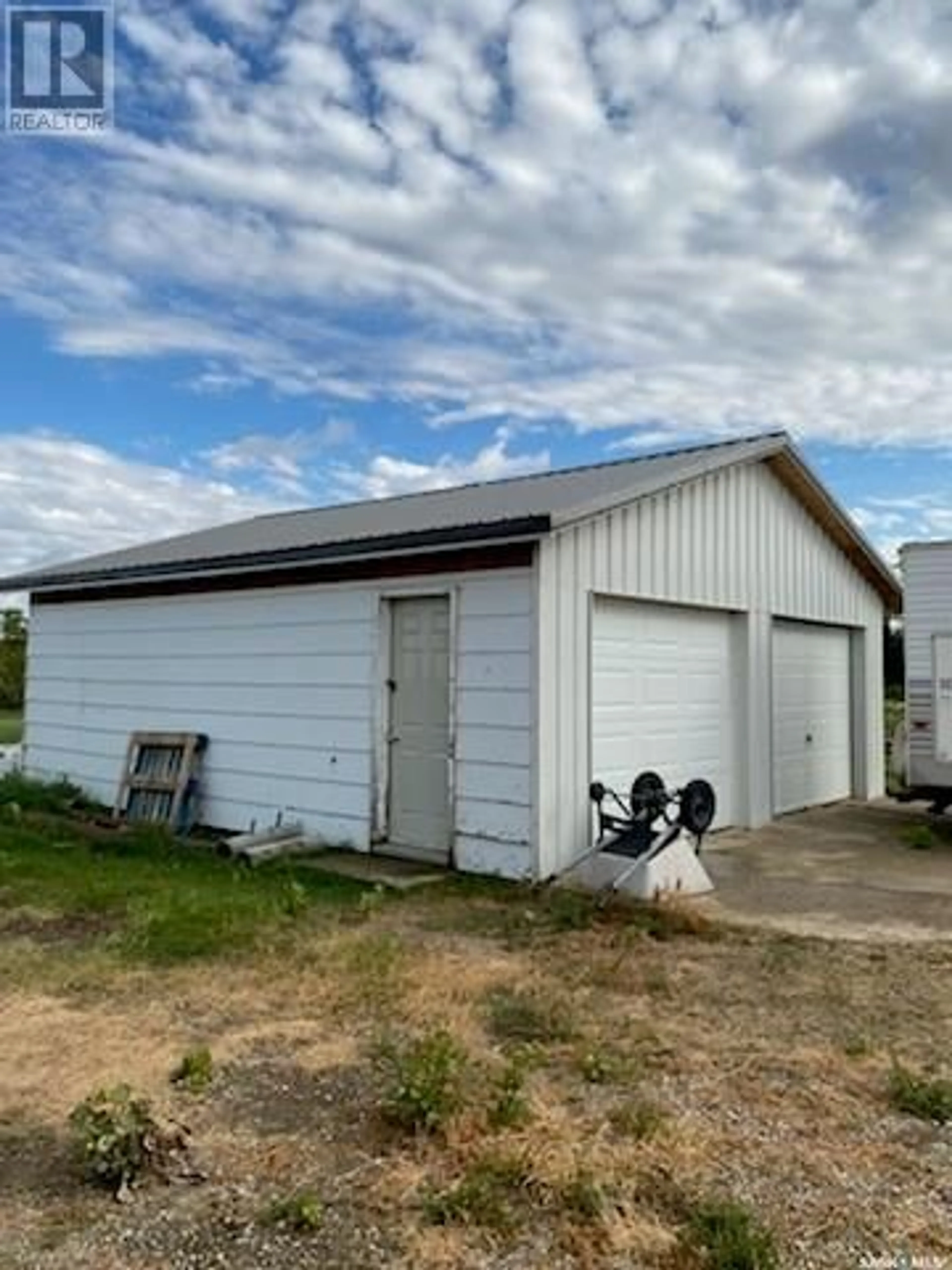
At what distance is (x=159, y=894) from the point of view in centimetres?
705

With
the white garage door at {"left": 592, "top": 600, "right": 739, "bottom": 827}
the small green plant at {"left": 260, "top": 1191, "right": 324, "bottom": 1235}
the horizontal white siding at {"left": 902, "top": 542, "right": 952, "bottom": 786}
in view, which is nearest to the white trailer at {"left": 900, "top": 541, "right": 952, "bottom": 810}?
the horizontal white siding at {"left": 902, "top": 542, "right": 952, "bottom": 786}

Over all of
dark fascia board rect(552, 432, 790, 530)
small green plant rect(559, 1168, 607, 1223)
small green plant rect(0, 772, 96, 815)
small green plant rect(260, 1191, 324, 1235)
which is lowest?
small green plant rect(260, 1191, 324, 1235)

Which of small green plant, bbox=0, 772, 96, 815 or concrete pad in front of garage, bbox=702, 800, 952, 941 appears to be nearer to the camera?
concrete pad in front of garage, bbox=702, 800, 952, 941

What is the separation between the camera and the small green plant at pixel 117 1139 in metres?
3.08

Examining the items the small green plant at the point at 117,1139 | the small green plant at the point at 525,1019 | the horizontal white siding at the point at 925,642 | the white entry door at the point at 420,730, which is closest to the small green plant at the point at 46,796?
the white entry door at the point at 420,730

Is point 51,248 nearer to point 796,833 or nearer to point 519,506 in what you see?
point 519,506

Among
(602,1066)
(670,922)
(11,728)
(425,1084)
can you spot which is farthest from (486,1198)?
(11,728)

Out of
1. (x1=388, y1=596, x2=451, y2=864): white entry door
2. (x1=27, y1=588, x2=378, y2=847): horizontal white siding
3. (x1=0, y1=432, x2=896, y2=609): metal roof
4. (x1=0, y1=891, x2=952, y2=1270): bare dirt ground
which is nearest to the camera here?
(x1=0, y1=891, x2=952, y2=1270): bare dirt ground

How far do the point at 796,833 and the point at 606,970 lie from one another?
5340mm

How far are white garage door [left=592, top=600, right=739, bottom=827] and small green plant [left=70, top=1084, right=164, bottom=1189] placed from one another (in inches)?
207

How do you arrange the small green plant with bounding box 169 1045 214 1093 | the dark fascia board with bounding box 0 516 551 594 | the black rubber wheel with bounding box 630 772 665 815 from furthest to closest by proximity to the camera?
the black rubber wheel with bounding box 630 772 665 815, the dark fascia board with bounding box 0 516 551 594, the small green plant with bounding box 169 1045 214 1093

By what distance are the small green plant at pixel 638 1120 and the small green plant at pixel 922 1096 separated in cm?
90

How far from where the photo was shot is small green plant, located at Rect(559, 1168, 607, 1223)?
2.88m

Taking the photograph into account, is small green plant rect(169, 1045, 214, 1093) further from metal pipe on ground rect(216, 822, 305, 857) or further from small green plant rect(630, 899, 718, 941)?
metal pipe on ground rect(216, 822, 305, 857)
